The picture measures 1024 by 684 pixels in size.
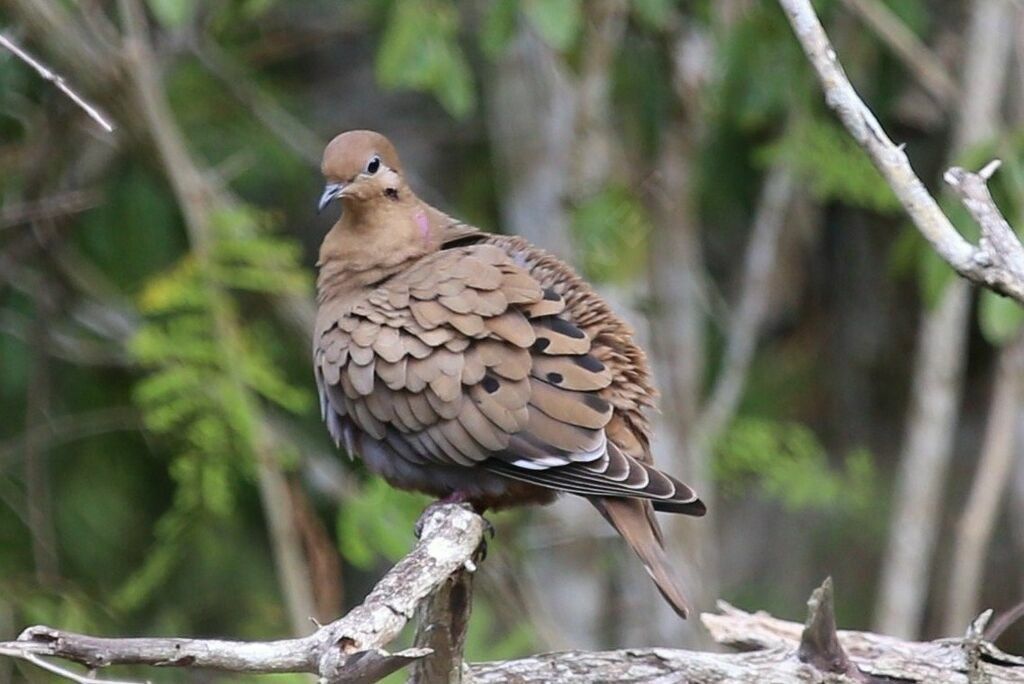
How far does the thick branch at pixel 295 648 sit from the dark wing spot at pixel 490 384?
0.95 metres

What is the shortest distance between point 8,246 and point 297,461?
1357 mm

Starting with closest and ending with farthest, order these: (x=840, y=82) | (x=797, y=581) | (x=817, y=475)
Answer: (x=840, y=82), (x=817, y=475), (x=797, y=581)

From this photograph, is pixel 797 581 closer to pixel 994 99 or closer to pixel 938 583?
pixel 938 583

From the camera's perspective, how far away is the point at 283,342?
19.7ft

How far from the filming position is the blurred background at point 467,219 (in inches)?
208

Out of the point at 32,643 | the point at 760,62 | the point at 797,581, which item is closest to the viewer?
the point at 32,643

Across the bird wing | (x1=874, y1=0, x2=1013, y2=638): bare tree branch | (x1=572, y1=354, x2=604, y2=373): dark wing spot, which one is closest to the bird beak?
the bird wing

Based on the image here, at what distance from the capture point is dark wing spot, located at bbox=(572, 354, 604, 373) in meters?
3.56

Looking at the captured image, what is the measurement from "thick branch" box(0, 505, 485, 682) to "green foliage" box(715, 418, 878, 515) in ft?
12.8

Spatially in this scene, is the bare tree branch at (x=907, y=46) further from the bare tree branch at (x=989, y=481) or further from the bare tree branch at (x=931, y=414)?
the bare tree branch at (x=989, y=481)

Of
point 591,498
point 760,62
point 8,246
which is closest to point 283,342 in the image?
point 8,246

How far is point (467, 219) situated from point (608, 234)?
42.4 inches

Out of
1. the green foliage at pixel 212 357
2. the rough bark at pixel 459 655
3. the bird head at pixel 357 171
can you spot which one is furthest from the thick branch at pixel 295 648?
the green foliage at pixel 212 357

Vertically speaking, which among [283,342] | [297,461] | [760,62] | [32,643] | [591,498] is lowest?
[32,643]
